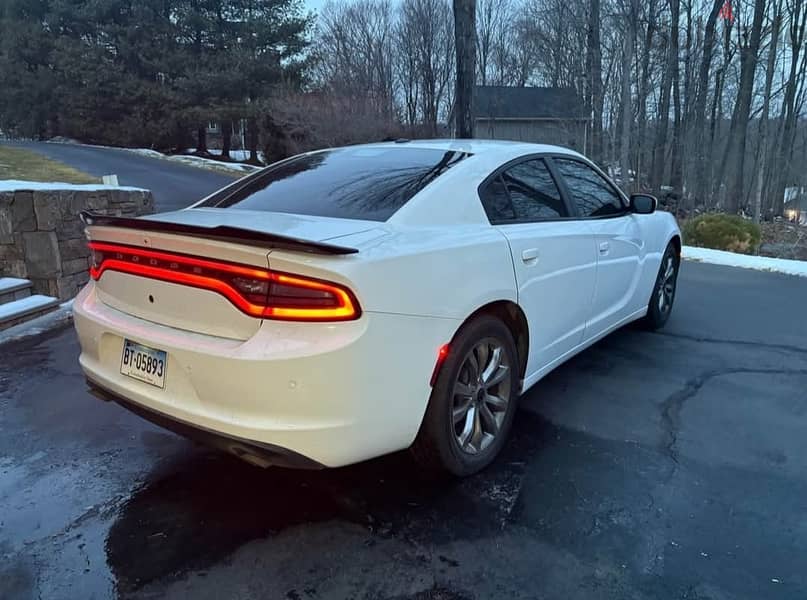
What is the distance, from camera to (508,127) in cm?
3161

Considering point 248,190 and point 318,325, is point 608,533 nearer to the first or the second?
point 318,325

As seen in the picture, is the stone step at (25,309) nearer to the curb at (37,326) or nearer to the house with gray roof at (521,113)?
the curb at (37,326)

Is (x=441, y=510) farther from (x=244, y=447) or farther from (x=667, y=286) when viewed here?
(x=667, y=286)

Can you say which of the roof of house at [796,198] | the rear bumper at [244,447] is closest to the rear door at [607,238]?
the rear bumper at [244,447]

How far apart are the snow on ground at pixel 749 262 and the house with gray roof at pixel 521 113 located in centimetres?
1579

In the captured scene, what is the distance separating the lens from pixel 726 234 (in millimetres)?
10320

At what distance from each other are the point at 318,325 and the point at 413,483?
104cm

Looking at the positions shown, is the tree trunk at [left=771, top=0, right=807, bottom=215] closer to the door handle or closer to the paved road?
the paved road

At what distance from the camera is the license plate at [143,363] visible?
225cm

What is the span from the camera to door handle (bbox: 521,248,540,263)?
2842mm

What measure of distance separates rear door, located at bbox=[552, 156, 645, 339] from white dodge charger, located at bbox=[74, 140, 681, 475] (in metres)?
0.22

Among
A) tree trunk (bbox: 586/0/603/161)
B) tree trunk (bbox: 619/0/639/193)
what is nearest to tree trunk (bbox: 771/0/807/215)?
tree trunk (bbox: 586/0/603/161)

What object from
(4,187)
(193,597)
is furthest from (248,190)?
(4,187)

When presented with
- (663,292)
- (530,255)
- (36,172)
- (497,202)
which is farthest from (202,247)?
(36,172)
